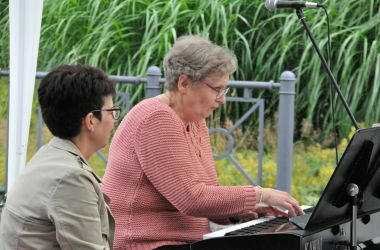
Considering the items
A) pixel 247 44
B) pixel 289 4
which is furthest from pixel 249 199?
pixel 247 44

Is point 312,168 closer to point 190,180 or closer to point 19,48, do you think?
point 19,48

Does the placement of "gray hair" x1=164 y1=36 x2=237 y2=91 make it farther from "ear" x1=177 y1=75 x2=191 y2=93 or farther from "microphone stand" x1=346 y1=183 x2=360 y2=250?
"microphone stand" x1=346 y1=183 x2=360 y2=250

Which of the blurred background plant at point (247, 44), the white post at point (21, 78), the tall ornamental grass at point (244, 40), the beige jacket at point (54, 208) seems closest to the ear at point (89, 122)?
the beige jacket at point (54, 208)

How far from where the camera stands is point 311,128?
7.57 m

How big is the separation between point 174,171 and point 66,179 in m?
0.84

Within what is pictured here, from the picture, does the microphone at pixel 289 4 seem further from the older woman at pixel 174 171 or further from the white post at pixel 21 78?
the white post at pixel 21 78

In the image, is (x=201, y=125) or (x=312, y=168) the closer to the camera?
(x=201, y=125)

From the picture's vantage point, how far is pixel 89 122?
2951mm

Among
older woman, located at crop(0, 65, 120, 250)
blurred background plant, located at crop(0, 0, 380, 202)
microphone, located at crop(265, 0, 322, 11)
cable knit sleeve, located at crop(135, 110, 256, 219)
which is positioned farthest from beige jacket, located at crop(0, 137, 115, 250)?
blurred background plant, located at crop(0, 0, 380, 202)

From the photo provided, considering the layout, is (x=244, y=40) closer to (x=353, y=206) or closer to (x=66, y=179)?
(x=353, y=206)

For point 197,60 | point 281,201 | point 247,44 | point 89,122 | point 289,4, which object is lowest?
point 281,201

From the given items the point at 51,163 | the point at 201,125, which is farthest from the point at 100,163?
the point at 51,163

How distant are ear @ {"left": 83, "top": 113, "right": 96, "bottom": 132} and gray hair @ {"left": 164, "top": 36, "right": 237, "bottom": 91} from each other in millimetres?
862

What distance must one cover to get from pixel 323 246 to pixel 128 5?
215 inches
